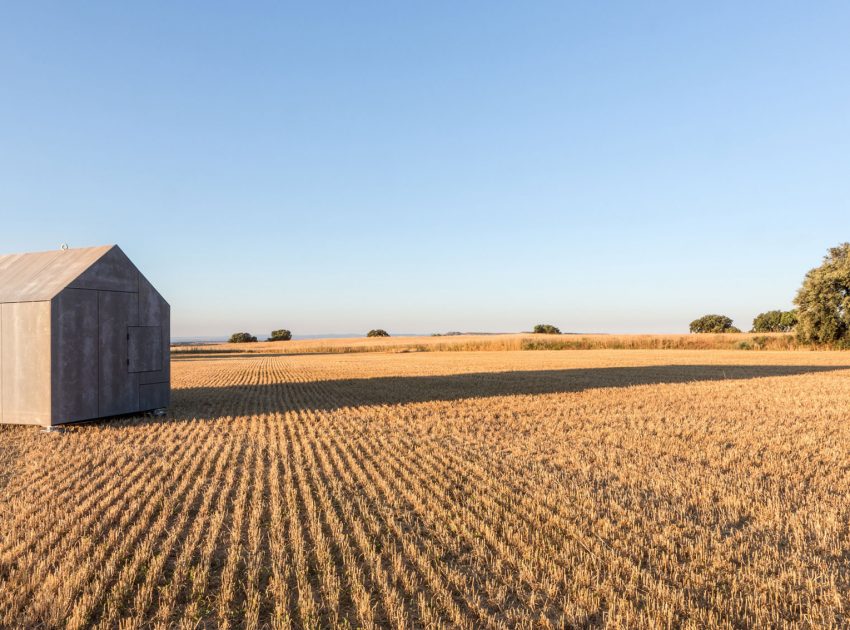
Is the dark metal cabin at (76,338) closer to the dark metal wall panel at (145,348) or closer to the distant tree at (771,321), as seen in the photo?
the dark metal wall panel at (145,348)

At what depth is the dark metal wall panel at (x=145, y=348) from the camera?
1515 cm

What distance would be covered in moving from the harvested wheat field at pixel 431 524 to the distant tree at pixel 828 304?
151 feet

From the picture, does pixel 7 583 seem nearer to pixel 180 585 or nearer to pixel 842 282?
pixel 180 585

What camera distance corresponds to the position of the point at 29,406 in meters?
13.3

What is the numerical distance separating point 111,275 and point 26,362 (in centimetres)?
306

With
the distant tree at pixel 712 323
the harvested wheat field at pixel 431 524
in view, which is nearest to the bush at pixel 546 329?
the distant tree at pixel 712 323

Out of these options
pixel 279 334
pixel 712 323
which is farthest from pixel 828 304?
pixel 279 334

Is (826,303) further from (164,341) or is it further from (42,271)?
(42,271)

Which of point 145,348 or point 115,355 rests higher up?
point 145,348

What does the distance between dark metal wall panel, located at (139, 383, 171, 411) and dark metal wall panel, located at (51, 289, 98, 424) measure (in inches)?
58.8

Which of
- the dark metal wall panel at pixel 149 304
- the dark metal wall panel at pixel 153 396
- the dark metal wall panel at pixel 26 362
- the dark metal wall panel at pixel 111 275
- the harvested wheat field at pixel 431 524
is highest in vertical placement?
the dark metal wall panel at pixel 111 275

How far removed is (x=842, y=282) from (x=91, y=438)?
6182 centimetres

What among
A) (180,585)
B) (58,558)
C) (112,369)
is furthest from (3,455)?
(180,585)

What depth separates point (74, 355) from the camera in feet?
44.3
